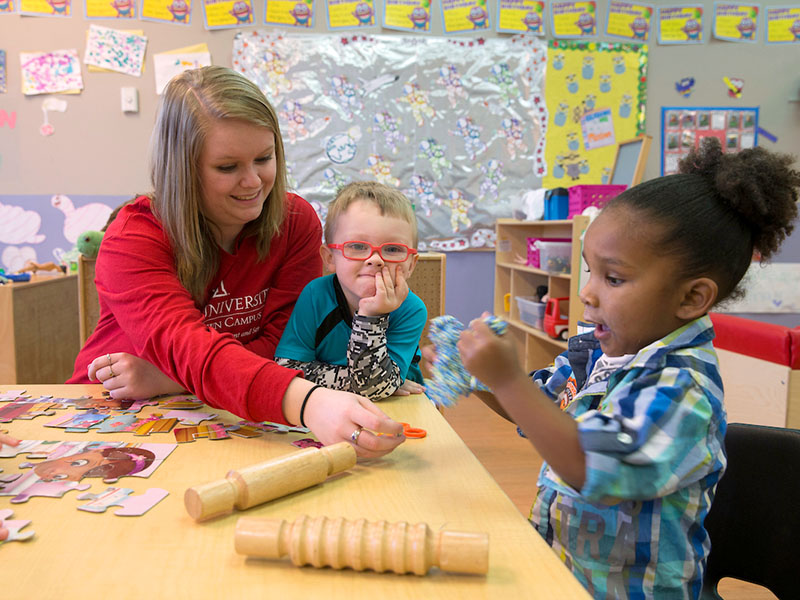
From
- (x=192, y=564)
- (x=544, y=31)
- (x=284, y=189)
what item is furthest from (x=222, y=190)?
(x=544, y=31)

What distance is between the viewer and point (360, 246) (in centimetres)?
130

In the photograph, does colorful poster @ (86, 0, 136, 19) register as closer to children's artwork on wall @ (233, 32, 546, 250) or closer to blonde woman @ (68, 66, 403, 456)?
children's artwork on wall @ (233, 32, 546, 250)

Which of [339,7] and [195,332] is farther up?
[339,7]

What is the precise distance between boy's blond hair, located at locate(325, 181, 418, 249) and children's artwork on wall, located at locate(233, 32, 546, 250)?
2.63 m

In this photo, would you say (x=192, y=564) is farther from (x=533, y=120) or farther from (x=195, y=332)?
(x=533, y=120)

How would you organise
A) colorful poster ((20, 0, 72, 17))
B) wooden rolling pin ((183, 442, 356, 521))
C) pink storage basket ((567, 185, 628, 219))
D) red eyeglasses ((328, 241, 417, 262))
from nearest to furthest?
wooden rolling pin ((183, 442, 356, 521)) < red eyeglasses ((328, 241, 417, 262)) < pink storage basket ((567, 185, 628, 219)) < colorful poster ((20, 0, 72, 17))

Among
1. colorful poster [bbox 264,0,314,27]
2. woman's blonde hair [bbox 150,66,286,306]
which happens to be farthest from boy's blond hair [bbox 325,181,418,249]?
colorful poster [bbox 264,0,314,27]

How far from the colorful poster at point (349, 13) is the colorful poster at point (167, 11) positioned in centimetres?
87

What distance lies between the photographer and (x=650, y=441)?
648 mm

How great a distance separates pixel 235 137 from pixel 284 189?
250 millimetres

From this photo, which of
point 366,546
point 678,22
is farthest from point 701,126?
point 366,546

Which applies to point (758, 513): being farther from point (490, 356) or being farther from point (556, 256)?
point (556, 256)

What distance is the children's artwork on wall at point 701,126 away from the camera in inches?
167

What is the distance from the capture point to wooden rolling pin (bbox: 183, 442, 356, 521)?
0.66m
